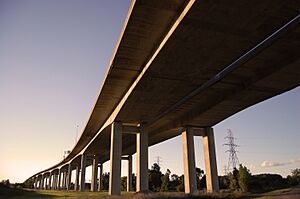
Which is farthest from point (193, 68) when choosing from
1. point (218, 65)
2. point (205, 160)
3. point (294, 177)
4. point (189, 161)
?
point (294, 177)

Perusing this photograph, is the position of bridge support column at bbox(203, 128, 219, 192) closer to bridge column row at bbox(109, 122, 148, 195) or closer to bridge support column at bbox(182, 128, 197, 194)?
bridge support column at bbox(182, 128, 197, 194)

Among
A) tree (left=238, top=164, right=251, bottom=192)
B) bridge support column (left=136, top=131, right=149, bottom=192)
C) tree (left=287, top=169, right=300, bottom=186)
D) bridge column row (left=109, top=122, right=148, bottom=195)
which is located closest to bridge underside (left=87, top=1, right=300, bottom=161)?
bridge column row (left=109, top=122, right=148, bottom=195)

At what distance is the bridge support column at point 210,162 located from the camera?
31.9 metres

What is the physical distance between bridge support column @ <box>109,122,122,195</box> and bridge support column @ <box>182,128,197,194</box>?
8286 millimetres

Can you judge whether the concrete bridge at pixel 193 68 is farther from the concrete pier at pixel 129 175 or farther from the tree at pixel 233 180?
the tree at pixel 233 180

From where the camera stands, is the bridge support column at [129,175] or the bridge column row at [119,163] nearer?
the bridge column row at [119,163]

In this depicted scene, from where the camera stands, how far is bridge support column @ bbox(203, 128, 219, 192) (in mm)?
31938

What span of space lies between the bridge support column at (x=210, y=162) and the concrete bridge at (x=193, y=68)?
12 cm

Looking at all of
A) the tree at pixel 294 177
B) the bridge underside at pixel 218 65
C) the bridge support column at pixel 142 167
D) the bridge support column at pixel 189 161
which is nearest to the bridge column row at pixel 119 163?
the bridge support column at pixel 142 167

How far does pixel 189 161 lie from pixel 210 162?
2641 millimetres

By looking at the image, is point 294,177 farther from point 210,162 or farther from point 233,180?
point 210,162

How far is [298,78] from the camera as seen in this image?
20.9 metres

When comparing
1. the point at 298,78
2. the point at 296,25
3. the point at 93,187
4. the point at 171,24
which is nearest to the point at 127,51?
the point at 171,24

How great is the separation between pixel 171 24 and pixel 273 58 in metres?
7.97
